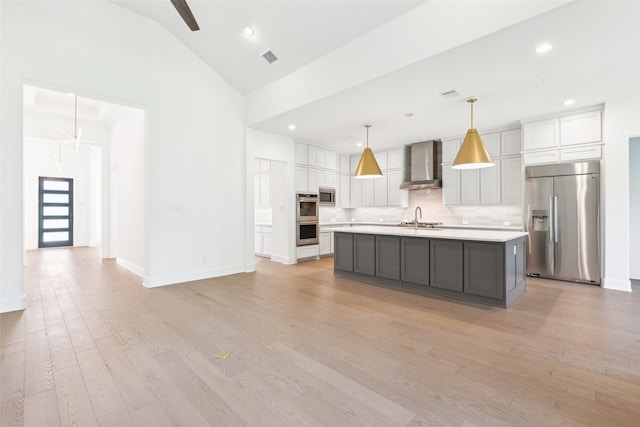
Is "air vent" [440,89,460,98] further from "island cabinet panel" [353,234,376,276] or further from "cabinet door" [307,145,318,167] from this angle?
"cabinet door" [307,145,318,167]

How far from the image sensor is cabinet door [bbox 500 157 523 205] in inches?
222

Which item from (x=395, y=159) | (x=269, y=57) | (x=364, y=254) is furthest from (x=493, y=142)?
(x=269, y=57)

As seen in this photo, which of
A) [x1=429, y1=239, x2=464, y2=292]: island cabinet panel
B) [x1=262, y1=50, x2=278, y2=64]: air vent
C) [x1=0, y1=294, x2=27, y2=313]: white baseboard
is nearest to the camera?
[x1=0, y1=294, x2=27, y2=313]: white baseboard

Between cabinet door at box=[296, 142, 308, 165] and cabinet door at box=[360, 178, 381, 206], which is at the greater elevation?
cabinet door at box=[296, 142, 308, 165]

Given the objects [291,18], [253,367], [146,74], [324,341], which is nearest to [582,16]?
[291,18]

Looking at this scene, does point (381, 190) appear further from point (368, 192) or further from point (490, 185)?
point (490, 185)

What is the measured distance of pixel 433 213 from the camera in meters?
7.14

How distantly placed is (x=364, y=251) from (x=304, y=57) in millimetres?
3257

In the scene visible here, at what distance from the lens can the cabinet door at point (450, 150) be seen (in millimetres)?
6449

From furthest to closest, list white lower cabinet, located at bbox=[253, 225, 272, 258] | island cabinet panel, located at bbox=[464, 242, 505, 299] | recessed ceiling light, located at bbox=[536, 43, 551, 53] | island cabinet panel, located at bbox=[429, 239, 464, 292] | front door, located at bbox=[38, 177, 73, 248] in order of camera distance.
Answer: front door, located at bbox=[38, 177, 73, 248], white lower cabinet, located at bbox=[253, 225, 272, 258], island cabinet panel, located at bbox=[429, 239, 464, 292], island cabinet panel, located at bbox=[464, 242, 505, 299], recessed ceiling light, located at bbox=[536, 43, 551, 53]

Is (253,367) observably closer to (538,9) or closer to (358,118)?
(538,9)

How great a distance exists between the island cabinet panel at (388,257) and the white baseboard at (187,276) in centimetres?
272

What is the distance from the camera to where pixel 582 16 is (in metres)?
2.51

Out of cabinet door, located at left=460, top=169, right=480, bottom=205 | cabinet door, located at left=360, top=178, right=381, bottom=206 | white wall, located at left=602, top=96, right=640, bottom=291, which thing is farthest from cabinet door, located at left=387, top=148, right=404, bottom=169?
white wall, located at left=602, top=96, right=640, bottom=291
